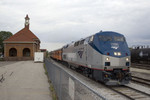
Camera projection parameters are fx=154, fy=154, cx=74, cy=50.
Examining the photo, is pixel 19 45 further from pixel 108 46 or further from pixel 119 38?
pixel 108 46

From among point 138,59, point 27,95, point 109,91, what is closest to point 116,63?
point 109,91

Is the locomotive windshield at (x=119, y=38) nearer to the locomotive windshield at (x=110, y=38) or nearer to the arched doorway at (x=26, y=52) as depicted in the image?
the locomotive windshield at (x=110, y=38)

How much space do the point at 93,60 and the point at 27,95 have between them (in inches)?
192

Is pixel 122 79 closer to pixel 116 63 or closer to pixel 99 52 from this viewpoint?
pixel 116 63

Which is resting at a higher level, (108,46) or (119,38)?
(119,38)

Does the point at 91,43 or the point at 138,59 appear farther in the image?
the point at 138,59

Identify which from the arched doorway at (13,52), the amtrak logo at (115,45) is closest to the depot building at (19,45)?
the arched doorway at (13,52)

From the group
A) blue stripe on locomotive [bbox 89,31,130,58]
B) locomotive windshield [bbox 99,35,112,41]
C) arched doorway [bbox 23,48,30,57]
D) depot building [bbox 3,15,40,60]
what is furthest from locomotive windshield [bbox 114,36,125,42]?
arched doorway [bbox 23,48,30,57]

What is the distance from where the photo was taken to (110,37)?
10.8 meters

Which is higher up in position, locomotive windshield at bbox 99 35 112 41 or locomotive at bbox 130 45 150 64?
locomotive windshield at bbox 99 35 112 41

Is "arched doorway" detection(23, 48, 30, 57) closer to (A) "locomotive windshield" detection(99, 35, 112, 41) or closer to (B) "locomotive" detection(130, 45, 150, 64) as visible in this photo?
(B) "locomotive" detection(130, 45, 150, 64)

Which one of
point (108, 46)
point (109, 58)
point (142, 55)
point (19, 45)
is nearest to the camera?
point (109, 58)

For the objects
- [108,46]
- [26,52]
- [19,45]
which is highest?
[19,45]

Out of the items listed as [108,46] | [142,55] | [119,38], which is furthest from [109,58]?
[142,55]
